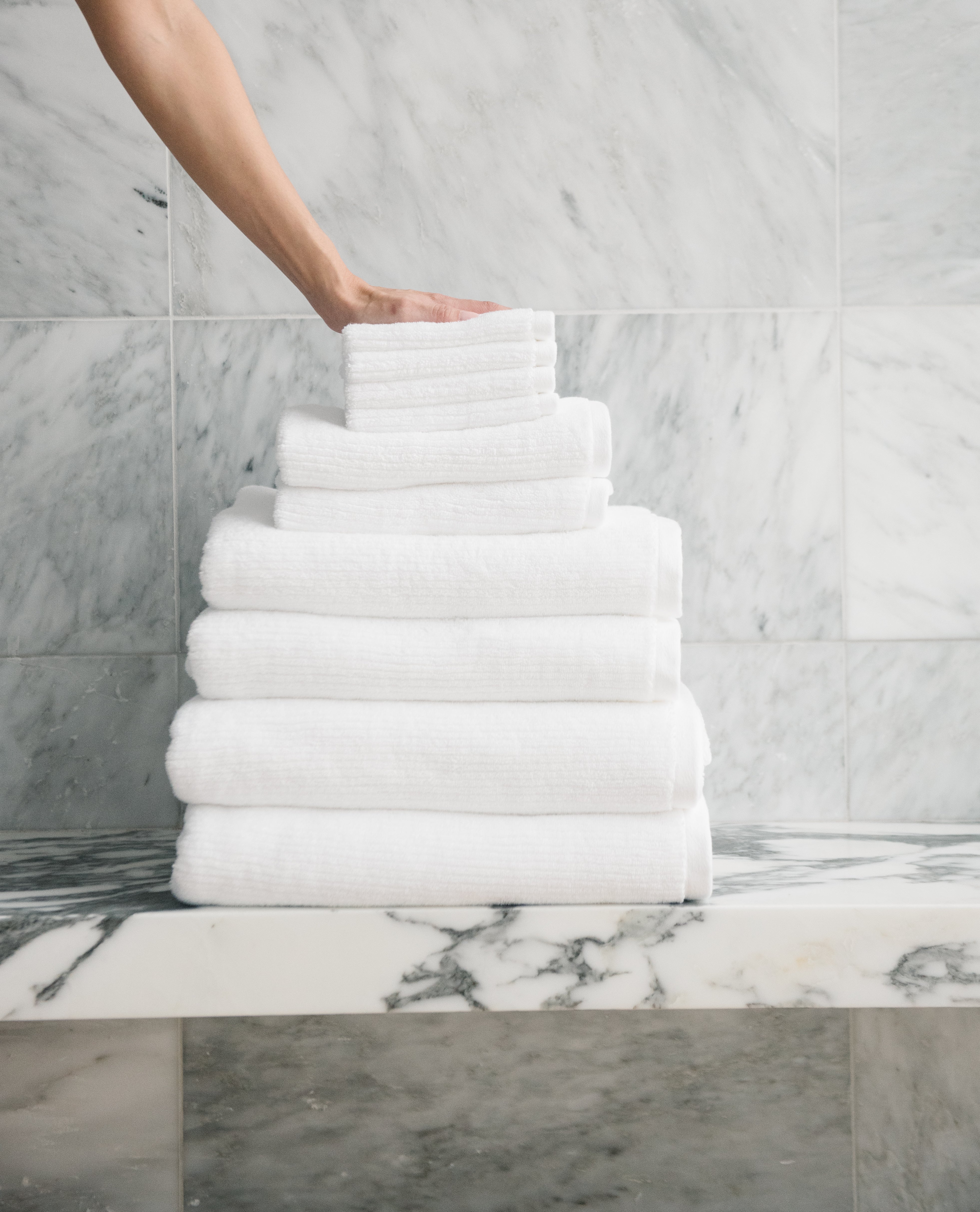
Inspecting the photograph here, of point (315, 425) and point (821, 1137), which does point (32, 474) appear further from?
point (821, 1137)

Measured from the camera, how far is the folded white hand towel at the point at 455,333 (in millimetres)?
657

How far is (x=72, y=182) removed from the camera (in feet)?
3.18

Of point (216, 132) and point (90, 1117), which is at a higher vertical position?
point (216, 132)

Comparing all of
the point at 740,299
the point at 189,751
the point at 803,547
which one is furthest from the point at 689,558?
the point at 189,751

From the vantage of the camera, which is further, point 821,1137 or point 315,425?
point 821,1137

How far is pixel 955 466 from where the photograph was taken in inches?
38.5

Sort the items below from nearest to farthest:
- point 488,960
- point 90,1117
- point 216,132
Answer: point 488,960, point 216,132, point 90,1117

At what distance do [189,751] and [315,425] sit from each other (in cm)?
23

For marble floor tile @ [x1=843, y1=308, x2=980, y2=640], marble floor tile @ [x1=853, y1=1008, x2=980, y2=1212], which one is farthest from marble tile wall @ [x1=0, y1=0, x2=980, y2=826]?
marble floor tile @ [x1=853, y1=1008, x2=980, y2=1212]

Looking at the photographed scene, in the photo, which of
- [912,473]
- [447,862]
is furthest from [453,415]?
[912,473]

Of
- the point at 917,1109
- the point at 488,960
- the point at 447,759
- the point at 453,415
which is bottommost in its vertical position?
the point at 917,1109

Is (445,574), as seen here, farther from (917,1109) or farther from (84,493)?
(917,1109)

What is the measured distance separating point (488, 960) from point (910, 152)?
85 cm

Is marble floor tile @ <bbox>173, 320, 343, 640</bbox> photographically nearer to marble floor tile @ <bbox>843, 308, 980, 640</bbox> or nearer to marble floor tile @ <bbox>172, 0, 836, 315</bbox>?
marble floor tile @ <bbox>172, 0, 836, 315</bbox>
